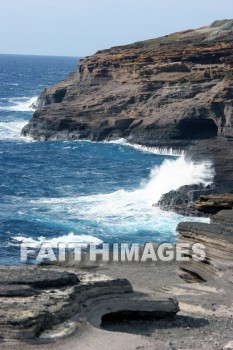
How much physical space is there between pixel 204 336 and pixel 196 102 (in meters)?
58.5

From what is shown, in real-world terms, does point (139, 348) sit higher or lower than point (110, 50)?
lower

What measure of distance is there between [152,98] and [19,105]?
41.9 metres

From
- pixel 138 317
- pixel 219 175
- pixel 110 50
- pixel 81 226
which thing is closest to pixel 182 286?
pixel 138 317

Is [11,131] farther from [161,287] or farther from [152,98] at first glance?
[161,287]

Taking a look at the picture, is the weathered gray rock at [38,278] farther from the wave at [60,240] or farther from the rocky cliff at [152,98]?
the rocky cliff at [152,98]

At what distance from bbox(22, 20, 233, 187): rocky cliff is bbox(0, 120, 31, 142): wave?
53.6 inches

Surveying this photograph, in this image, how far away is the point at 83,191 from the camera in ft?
185

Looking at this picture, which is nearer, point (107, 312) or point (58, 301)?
point (58, 301)

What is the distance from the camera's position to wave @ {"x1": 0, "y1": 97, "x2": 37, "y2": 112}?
112750 millimetres

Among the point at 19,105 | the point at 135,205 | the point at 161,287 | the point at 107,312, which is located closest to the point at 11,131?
the point at 19,105

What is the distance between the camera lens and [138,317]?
67.0 ft

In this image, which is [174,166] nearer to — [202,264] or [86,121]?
[86,121]

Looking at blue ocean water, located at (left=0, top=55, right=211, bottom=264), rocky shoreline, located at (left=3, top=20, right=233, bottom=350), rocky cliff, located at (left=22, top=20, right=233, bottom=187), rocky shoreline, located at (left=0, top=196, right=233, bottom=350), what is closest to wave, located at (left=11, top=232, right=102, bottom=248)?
blue ocean water, located at (left=0, top=55, right=211, bottom=264)

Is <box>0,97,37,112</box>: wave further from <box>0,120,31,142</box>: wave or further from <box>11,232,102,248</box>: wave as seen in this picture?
<box>11,232,102,248</box>: wave
